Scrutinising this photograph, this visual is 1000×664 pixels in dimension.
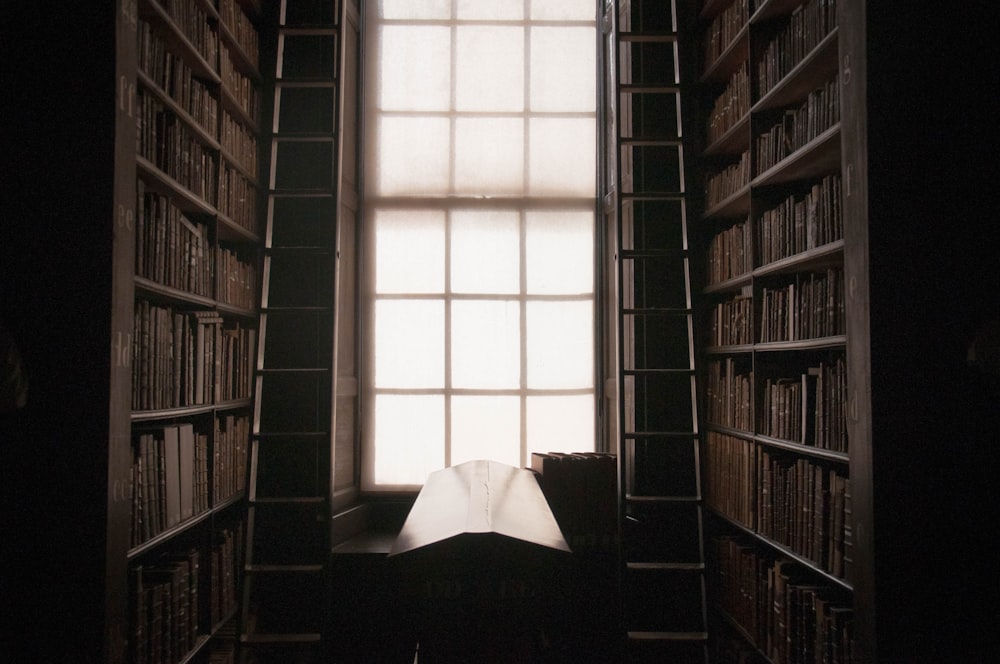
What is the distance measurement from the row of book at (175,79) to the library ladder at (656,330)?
191cm

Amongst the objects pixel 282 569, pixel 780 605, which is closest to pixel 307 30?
pixel 282 569

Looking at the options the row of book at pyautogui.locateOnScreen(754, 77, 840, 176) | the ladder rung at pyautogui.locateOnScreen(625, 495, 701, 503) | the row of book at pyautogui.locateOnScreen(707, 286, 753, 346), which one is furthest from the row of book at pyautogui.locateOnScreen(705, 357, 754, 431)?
the row of book at pyautogui.locateOnScreen(754, 77, 840, 176)

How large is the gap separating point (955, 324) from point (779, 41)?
142 cm

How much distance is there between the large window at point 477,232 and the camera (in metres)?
4.09

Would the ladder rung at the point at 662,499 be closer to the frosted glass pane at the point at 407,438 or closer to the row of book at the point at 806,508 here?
the row of book at the point at 806,508

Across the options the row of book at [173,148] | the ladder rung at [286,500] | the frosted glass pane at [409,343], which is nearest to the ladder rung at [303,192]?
the row of book at [173,148]

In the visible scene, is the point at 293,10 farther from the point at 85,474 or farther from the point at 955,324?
the point at 955,324

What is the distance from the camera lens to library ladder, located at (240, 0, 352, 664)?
3389 millimetres

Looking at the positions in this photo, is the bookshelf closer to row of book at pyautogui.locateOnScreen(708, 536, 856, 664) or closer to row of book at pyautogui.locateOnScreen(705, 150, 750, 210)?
row of book at pyautogui.locateOnScreen(708, 536, 856, 664)

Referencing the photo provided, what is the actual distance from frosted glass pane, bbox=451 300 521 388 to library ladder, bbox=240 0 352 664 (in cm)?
79

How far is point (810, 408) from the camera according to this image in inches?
96.1

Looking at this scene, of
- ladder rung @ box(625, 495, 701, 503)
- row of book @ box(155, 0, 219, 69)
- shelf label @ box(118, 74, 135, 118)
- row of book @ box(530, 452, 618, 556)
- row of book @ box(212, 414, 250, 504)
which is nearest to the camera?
shelf label @ box(118, 74, 135, 118)

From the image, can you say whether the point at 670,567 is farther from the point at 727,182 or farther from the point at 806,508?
the point at 727,182

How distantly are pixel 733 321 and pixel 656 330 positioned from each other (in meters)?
0.64
